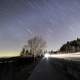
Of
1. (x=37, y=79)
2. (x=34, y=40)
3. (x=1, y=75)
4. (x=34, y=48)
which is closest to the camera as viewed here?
(x=1, y=75)

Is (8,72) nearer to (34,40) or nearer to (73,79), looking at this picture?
(73,79)

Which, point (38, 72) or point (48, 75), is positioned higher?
point (38, 72)

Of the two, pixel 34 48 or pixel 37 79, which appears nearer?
pixel 37 79

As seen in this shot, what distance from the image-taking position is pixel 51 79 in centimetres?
2358

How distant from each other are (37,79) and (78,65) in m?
4.28

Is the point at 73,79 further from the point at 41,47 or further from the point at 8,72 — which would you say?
the point at 41,47

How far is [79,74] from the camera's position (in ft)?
69.2

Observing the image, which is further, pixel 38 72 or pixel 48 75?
pixel 38 72

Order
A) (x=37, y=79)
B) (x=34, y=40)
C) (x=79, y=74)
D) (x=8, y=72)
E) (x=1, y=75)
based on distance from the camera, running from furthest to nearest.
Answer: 1. (x=34, y=40)
2. (x=37, y=79)
3. (x=79, y=74)
4. (x=8, y=72)
5. (x=1, y=75)

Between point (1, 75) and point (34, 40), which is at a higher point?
point (34, 40)

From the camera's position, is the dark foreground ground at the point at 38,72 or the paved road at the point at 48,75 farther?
the paved road at the point at 48,75

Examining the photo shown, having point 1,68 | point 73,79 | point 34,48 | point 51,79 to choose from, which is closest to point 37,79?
point 51,79

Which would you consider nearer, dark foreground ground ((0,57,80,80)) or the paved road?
dark foreground ground ((0,57,80,80))

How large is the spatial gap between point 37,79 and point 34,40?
13015 cm
